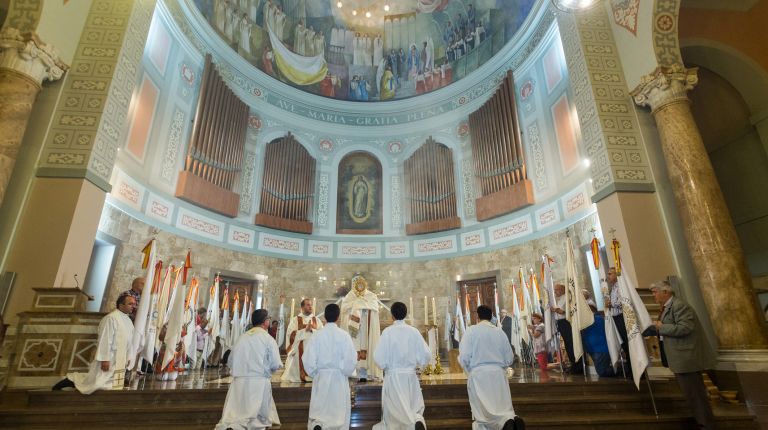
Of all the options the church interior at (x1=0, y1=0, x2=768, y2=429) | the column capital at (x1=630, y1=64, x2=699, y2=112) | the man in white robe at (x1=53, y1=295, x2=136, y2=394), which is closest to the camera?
the man in white robe at (x1=53, y1=295, x2=136, y2=394)

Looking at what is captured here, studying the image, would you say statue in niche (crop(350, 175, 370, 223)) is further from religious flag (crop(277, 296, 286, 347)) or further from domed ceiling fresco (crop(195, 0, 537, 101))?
religious flag (crop(277, 296, 286, 347))

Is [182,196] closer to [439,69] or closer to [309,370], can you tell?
[309,370]

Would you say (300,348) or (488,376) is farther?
(300,348)

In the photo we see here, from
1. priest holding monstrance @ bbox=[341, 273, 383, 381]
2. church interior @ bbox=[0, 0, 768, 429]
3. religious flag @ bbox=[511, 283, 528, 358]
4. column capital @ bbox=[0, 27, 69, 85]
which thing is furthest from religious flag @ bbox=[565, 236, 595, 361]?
column capital @ bbox=[0, 27, 69, 85]

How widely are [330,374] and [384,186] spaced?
1067cm

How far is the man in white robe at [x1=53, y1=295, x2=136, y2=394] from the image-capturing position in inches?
194

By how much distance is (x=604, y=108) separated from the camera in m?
7.65

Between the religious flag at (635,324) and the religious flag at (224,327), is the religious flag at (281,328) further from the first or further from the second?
the religious flag at (635,324)

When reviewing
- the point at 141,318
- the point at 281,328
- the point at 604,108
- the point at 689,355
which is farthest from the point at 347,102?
the point at 689,355

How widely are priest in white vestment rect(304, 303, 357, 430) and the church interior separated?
0.81 metres

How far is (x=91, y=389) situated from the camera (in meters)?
4.85

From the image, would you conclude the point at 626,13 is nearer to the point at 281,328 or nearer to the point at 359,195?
the point at 359,195

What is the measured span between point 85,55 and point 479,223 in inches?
424

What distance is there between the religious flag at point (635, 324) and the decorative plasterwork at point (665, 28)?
489 centimetres
